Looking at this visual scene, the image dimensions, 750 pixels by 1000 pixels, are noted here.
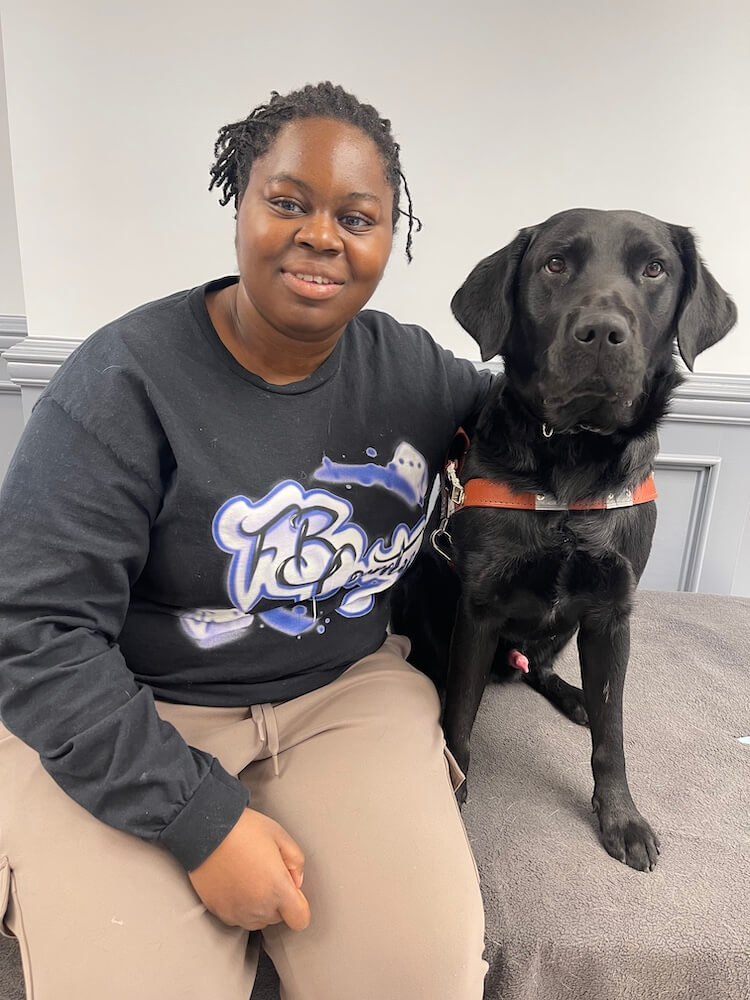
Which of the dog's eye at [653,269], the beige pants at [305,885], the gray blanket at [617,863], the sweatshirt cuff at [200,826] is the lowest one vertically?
the gray blanket at [617,863]

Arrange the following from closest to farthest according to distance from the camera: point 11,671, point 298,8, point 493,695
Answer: point 11,671 < point 493,695 < point 298,8

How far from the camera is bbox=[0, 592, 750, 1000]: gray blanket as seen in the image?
0.85 meters

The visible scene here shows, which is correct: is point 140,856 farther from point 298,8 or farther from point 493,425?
point 298,8

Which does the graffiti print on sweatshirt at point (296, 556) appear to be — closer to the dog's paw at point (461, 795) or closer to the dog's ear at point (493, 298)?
the dog's ear at point (493, 298)

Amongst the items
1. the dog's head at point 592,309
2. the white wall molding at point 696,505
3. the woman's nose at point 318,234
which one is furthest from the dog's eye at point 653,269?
the white wall molding at point 696,505

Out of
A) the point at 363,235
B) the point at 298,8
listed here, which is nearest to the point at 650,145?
the point at 298,8

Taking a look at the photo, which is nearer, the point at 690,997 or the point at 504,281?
the point at 690,997

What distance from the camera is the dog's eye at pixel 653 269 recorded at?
980mm

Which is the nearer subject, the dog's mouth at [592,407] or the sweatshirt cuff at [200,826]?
the sweatshirt cuff at [200,826]

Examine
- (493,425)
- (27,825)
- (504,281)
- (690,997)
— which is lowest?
(690,997)

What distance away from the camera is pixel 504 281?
1053 millimetres

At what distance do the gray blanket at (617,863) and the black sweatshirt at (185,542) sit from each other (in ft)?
1.07

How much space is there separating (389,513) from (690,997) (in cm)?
74

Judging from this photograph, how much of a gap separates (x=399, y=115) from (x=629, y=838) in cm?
156
